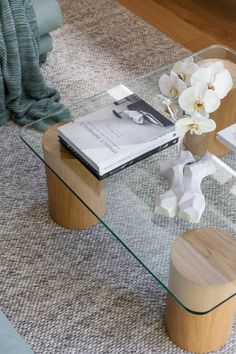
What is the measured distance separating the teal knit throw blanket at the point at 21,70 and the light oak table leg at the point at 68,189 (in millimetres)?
576

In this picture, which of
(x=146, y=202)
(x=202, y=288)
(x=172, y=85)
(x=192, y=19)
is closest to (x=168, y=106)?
(x=172, y=85)

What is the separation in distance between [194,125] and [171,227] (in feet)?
0.96

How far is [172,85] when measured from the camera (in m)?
2.02

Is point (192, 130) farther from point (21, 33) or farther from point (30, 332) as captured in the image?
point (21, 33)

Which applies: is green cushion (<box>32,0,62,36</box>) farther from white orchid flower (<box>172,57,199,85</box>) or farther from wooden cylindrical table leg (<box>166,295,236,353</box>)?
wooden cylindrical table leg (<box>166,295,236,353</box>)

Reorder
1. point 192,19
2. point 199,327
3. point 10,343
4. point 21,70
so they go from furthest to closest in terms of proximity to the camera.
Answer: point 192,19, point 21,70, point 199,327, point 10,343

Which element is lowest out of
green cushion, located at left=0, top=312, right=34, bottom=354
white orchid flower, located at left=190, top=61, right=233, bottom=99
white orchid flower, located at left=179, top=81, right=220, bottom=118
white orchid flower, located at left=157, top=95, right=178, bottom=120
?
green cushion, located at left=0, top=312, right=34, bottom=354

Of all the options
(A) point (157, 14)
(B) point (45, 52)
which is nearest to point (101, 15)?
(A) point (157, 14)

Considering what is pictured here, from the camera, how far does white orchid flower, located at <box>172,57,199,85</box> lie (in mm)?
2010

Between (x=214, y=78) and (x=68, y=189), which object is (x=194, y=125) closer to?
(x=214, y=78)

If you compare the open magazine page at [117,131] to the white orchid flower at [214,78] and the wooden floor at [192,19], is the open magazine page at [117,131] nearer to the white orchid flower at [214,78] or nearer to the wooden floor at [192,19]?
the white orchid flower at [214,78]

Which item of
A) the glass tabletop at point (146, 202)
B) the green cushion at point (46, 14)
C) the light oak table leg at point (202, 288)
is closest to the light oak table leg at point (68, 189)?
the glass tabletop at point (146, 202)

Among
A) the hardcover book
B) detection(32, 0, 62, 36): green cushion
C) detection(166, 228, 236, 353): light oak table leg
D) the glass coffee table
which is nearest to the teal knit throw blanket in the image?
detection(32, 0, 62, 36): green cushion

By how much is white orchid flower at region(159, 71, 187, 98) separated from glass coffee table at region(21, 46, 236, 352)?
0.49 feet
